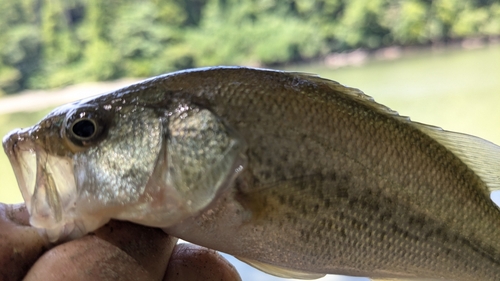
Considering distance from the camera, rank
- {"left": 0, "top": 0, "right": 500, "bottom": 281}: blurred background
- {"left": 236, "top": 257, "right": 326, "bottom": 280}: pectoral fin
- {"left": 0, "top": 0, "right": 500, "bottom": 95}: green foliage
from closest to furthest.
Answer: {"left": 236, "top": 257, "right": 326, "bottom": 280}: pectoral fin < {"left": 0, "top": 0, "right": 500, "bottom": 281}: blurred background < {"left": 0, "top": 0, "right": 500, "bottom": 95}: green foliage

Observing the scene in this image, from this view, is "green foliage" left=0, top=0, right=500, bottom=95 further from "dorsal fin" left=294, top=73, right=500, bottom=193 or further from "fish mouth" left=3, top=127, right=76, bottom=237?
"dorsal fin" left=294, top=73, right=500, bottom=193

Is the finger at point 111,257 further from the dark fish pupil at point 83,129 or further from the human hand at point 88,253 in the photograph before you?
the dark fish pupil at point 83,129

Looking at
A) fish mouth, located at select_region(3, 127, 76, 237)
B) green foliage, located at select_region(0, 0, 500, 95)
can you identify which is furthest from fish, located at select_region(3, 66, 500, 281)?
green foliage, located at select_region(0, 0, 500, 95)

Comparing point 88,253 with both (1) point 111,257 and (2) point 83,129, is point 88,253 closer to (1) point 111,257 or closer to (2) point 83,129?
(1) point 111,257

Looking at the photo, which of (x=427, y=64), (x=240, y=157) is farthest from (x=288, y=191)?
(x=427, y=64)

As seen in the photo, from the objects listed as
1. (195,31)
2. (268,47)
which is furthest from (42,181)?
(268,47)
